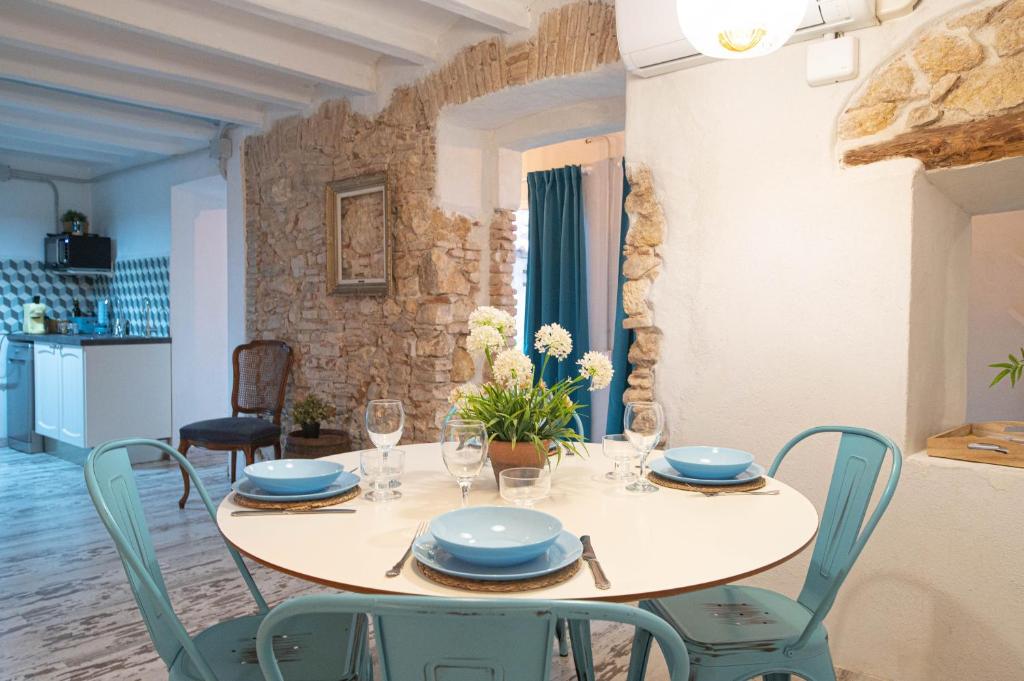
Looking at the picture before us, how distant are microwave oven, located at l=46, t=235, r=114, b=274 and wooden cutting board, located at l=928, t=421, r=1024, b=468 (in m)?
6.83

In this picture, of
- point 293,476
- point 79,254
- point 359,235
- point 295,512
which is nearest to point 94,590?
point 293,476

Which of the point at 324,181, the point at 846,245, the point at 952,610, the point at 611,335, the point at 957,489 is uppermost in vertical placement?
the point at 324,181

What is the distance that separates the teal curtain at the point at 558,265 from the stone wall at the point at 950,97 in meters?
2.56

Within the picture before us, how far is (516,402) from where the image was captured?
1683mm

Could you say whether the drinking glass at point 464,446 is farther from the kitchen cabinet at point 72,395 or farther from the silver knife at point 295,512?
the kitchen cabinet at point 72,395

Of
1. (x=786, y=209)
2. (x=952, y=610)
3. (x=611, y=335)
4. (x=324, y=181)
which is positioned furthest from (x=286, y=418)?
(x=952, y=610)

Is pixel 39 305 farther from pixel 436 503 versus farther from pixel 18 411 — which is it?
pixel 436 503

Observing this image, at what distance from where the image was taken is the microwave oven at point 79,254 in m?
6.48

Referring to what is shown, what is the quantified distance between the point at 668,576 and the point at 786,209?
1725 millimetres

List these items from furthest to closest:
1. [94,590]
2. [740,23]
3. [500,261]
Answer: [500,261] → [94,590] → [740,23]

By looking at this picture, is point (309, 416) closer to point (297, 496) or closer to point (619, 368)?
point (619, 368)

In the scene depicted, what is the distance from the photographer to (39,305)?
636 centimetres

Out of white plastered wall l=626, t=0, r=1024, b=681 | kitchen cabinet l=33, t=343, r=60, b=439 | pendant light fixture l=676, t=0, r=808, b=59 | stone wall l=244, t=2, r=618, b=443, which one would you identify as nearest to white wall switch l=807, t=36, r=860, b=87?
white plastered wall l=626, t=0, r=1024, b=681

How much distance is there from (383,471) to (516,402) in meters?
0.34
